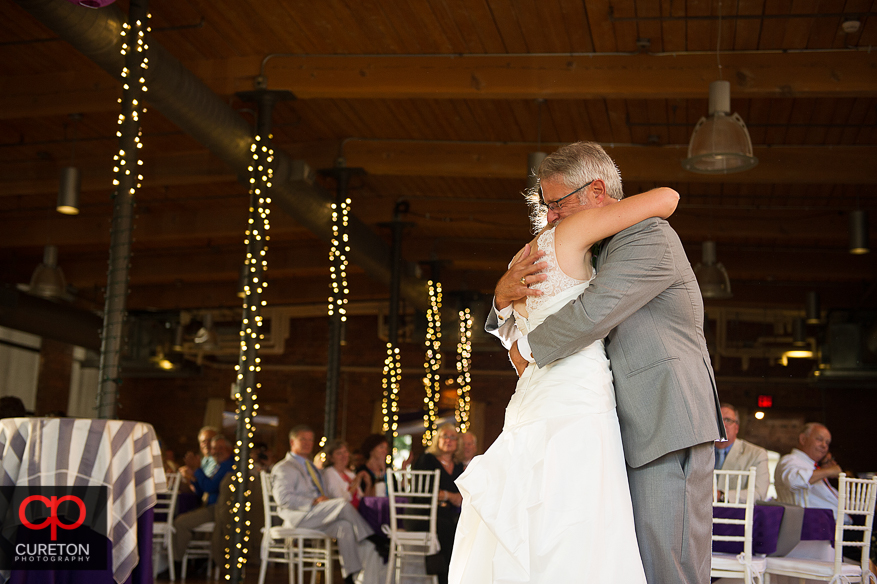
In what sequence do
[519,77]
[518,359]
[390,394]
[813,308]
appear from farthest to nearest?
[813,308], [390,394], [519,77], [518,359]

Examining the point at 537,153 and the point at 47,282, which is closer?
the point at 537,153

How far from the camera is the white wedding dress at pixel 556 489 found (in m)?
1.85

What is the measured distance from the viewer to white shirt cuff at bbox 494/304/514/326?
2.28 meters

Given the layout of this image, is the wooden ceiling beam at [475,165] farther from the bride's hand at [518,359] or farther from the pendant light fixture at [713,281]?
the bride's hand at [518,359]

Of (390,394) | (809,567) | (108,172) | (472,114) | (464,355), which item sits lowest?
(809,567)

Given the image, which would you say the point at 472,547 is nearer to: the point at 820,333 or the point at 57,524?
the point at 57,524

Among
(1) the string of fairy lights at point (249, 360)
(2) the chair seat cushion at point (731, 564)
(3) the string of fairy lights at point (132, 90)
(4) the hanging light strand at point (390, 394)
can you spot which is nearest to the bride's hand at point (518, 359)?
(2) the chair seat cushion at point (731, 564)

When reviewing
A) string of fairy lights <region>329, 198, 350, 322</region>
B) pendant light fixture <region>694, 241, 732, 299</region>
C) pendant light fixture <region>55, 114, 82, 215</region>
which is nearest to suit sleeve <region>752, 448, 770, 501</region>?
pendant light fixture <region>694, 241, 732, 299</region>

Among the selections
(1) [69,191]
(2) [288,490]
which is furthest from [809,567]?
(1) [69,191]

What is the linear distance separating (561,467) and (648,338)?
355 millimetres

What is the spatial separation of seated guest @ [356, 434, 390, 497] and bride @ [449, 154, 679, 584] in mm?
6615

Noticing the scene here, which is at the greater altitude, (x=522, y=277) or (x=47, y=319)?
(x=47, y=319)

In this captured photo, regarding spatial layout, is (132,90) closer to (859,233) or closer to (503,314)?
(503,314)

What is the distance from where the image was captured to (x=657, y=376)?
6.36 feet
